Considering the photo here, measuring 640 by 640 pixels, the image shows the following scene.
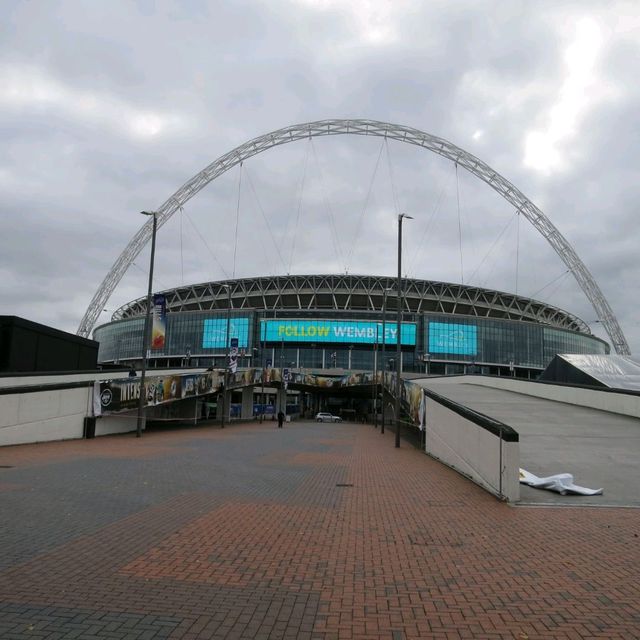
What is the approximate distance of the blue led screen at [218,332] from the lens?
10825 centimetres

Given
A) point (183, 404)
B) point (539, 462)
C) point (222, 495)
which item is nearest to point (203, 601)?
point (222, 495)

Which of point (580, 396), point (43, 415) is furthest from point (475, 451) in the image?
point (580, 396)

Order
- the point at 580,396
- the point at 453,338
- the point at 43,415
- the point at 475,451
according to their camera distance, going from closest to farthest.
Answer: the point at 475,451, the point at 43,415, the point at 580,396, the point at 453,338

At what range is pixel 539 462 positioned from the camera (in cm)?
1354

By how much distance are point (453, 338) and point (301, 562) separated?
105 m

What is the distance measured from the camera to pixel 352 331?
4193 inches

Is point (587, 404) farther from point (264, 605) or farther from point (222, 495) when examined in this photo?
point (264, 605)

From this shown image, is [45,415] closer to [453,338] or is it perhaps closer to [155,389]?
[155,389]

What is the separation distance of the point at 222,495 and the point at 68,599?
5.57 metres

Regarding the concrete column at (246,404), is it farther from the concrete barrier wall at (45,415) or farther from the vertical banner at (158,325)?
the concrete barrier wall at (45,415)

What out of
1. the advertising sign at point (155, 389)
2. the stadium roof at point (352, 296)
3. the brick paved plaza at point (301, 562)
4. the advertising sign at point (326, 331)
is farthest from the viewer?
the stadium roof at point (352, 296)

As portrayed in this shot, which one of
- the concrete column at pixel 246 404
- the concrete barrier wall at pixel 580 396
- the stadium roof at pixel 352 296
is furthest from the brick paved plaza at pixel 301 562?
the stadium roof at pixel 352 296

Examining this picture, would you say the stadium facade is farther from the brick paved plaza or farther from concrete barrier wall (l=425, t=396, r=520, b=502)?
the brick paved plaza

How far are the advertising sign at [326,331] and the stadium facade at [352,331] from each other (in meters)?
0.19
